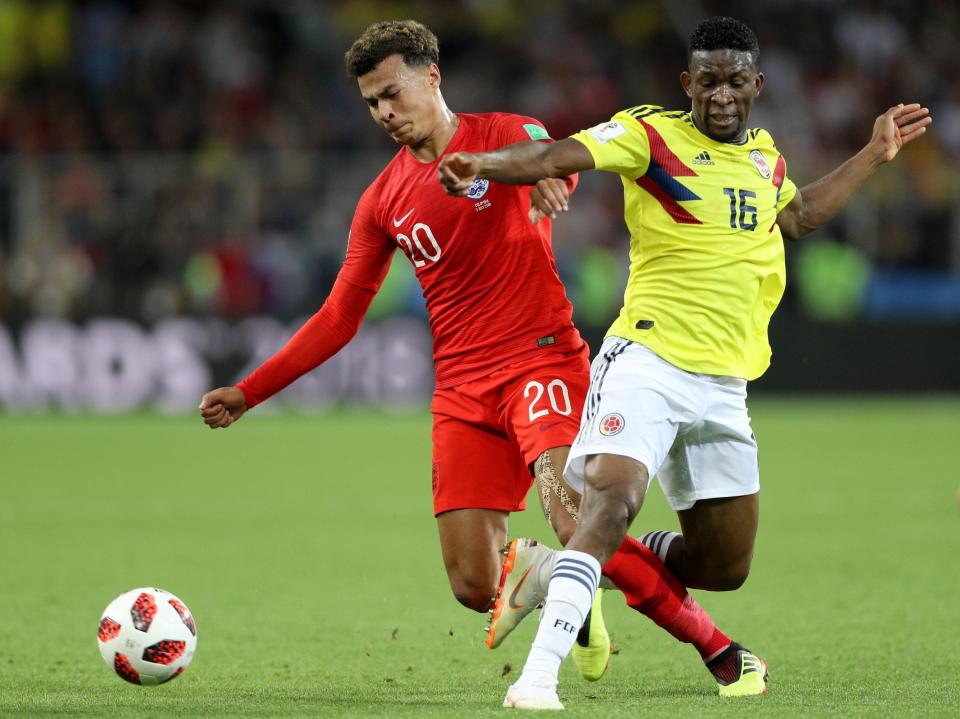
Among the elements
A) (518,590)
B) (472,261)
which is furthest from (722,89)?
(518,590)

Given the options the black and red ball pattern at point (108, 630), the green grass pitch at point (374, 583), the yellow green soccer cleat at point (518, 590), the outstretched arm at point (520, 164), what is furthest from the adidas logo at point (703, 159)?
the black and red ball pattern at point (108, 630)

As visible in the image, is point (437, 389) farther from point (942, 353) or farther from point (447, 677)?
point (942, 353)

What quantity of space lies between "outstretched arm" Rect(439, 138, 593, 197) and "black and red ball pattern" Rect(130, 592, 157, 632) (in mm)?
1953

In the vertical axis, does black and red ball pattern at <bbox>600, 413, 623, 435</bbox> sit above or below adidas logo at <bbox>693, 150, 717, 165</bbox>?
below

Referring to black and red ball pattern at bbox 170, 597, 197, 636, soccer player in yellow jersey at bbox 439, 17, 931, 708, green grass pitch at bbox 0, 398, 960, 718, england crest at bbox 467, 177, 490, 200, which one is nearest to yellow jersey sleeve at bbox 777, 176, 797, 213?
soccer player in yellow jersey at bbox 439, 17, 931, 708

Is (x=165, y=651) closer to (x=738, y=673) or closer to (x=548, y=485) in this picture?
(x=548, y=485)

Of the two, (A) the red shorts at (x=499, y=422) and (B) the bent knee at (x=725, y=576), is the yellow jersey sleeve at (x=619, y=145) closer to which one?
(A) the red shorts at (x=499, y=422)

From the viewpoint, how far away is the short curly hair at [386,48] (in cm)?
602

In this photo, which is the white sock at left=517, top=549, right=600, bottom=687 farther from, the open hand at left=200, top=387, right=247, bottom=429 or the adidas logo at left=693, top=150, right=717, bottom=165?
the open hand at left=200, top=387, right=247, bottom=429

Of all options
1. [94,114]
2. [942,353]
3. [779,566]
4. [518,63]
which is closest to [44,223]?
[94,114]

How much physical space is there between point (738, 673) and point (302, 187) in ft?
49.0

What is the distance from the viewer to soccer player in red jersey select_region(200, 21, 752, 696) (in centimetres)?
602

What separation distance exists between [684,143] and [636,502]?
1244mm

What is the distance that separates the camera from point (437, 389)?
6363mm
